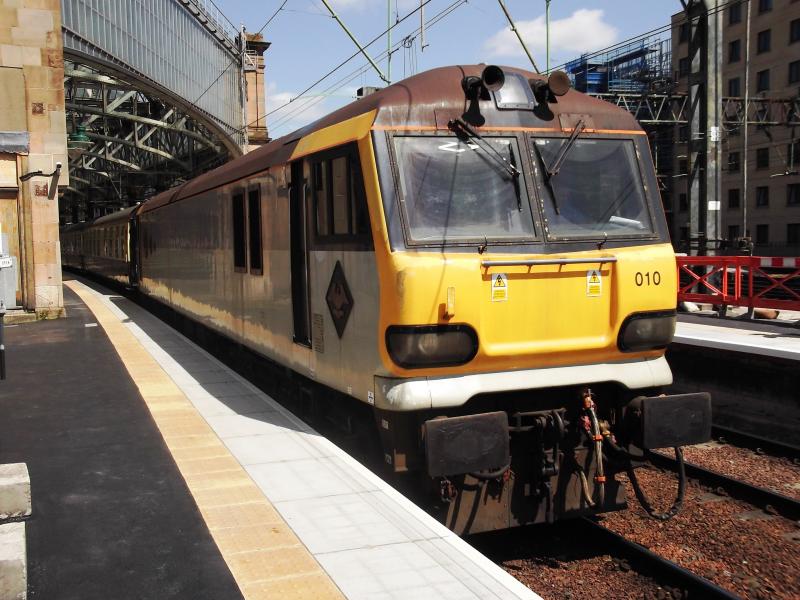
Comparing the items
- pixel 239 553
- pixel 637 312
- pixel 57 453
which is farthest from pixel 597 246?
pixel 57 453

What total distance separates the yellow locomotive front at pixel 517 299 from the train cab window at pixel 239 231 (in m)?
3.83

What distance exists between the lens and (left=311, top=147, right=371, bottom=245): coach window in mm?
5934

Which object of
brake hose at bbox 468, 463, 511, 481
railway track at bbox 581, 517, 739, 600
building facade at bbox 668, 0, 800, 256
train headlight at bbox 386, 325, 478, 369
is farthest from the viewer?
building facade at bbox 668, 0, 800, 256

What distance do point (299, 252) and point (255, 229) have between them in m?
1.72

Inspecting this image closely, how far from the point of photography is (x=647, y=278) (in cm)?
613

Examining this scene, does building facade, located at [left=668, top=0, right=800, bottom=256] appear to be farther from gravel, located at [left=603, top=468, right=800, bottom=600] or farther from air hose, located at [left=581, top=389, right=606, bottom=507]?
air hose, located at [left=581, top=389, right=606, bottom=507]

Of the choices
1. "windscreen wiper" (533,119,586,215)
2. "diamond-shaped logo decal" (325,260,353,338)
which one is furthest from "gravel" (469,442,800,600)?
"windscreen wiper" (533,119,586,215)

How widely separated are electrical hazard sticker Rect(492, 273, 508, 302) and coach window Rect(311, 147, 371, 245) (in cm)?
93

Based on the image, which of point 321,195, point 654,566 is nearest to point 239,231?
point 321,195

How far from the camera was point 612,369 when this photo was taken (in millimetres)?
6148

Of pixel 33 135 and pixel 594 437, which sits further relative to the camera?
pixel 33 135

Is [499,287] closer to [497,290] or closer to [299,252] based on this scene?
[497,290]

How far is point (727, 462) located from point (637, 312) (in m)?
3.59

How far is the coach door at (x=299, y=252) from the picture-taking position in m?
7.09
